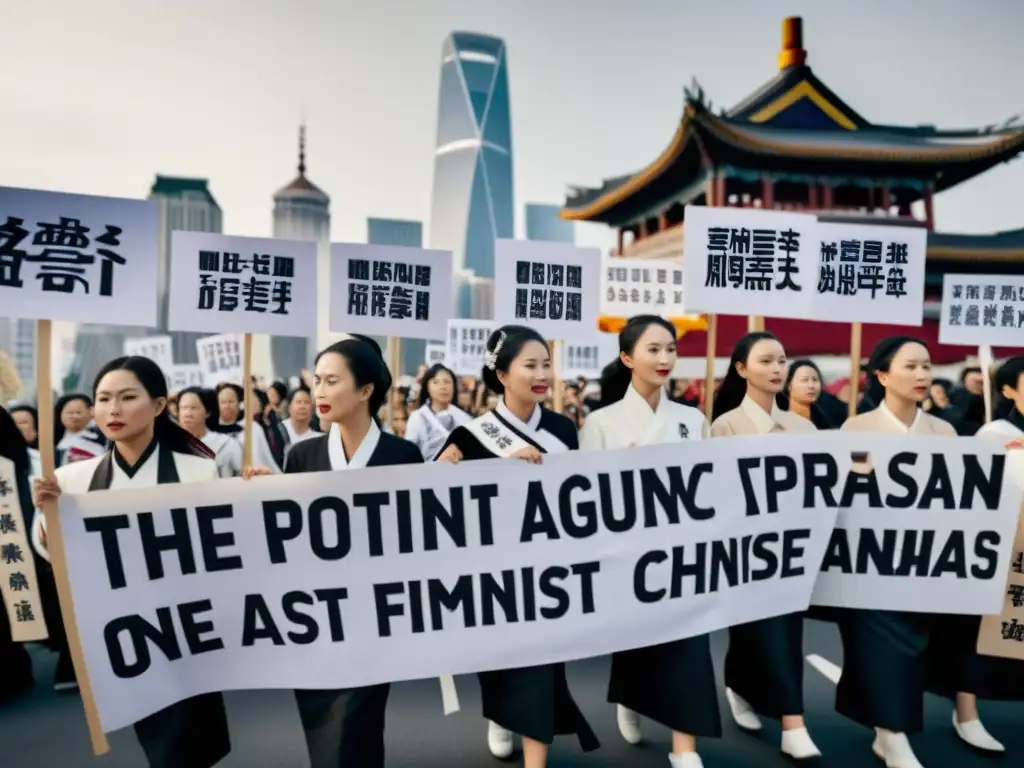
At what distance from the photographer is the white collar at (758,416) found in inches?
130

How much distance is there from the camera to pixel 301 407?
5.54 m

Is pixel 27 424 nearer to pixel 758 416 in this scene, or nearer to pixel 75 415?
pixel 75 415

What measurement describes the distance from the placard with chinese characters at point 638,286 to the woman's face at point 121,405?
4.95 metres

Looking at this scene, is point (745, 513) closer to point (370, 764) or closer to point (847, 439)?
point (847, 439)

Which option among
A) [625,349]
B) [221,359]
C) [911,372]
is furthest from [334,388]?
[221,359]

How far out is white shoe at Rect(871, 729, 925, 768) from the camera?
2904 mm

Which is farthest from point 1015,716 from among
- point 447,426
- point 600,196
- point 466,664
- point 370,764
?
point 600,196

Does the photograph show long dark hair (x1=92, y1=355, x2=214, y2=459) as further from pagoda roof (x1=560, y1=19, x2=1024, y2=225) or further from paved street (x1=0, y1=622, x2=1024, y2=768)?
pagoda roof (x1=560, y1=19, x2=1024, y2=225)

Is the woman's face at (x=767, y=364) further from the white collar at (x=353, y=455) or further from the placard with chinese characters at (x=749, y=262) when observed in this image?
the white collar at (x=353, y=455)

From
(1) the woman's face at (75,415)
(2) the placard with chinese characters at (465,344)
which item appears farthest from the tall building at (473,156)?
(1) the woman's face at (75,415)

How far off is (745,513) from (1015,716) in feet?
6.25

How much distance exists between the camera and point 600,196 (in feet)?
84.3

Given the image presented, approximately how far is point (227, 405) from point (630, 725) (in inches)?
153

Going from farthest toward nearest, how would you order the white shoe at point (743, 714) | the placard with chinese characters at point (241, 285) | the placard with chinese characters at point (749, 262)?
the placard with chinese characters at point (241, 285) < the placard with chinese characters at point (749, 262) < the white shoe at point (743, 714)
